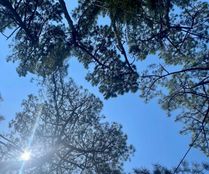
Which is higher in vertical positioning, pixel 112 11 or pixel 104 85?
pixel 112 11

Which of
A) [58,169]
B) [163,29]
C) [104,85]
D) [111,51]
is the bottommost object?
[58,169]

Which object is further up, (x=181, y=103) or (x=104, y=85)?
(x=181, y=103)

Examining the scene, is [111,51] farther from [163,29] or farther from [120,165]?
[120,165]

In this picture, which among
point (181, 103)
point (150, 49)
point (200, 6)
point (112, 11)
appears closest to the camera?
point (112, 11)

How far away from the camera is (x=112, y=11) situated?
996cm

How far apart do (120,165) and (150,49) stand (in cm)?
444

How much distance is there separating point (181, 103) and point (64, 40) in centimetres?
469

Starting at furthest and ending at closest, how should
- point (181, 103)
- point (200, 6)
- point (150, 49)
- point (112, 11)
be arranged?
point (181, 103) → point (150, 49) → point (200, 6) → point (112, 11)

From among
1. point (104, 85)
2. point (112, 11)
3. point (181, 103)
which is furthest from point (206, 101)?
point (112, 11)

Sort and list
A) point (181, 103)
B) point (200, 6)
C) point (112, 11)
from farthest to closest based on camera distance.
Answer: point (181, 103)
point (200, 6)
point (112, 11)

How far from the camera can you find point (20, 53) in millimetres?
11008

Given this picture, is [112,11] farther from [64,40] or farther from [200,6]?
[200,6]

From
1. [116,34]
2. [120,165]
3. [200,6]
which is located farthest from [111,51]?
[120,165]

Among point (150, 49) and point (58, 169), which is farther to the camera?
point (58, 169)
